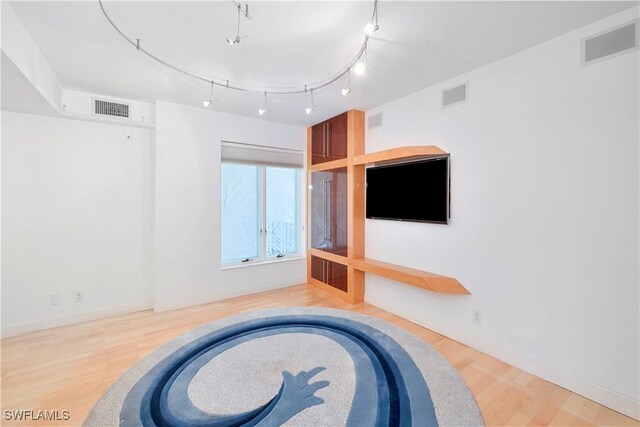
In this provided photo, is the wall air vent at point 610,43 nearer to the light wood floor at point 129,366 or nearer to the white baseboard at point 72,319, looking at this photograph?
the light wood floor at point 129,366

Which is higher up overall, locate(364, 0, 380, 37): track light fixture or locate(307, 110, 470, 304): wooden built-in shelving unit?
locate(364, 0, 380, 37): track light fixture

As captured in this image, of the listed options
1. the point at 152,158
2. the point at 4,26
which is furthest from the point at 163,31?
the point at 152,158

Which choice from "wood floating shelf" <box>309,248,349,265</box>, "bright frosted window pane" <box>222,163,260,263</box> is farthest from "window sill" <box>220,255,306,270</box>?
"wood floating shelf" <box>309,248,349,265</box>

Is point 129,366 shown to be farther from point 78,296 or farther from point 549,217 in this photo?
point 549,217

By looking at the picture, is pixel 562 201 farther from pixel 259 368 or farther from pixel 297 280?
pixel 297 280

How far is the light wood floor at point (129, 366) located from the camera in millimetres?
1919

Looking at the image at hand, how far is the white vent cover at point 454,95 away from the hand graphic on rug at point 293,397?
292 centimetres

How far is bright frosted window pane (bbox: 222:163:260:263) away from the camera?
4.29 m

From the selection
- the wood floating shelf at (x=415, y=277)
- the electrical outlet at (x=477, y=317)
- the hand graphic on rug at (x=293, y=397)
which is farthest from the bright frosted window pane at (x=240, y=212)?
the electrical outlet at (x=477, y=317)

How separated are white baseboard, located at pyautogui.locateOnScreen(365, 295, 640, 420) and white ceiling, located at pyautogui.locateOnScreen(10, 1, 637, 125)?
269 cm

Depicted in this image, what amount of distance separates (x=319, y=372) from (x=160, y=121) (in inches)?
139

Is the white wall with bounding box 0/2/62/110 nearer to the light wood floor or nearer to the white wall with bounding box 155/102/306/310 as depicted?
the white wall with bounding box 155/102/306/310

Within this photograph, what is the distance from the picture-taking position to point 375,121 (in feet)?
12.6

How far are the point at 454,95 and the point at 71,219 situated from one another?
15.2 ft
